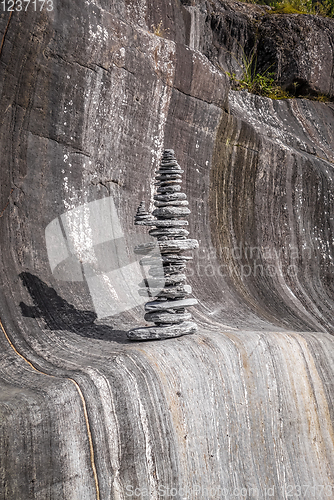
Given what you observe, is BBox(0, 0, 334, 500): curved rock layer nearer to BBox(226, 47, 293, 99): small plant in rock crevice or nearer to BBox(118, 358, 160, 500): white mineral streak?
BBox(118, 358, 160, 500): white mineral streak

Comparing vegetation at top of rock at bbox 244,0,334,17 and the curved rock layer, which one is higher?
vegetation at top of rock at bbox 244,0,334,17

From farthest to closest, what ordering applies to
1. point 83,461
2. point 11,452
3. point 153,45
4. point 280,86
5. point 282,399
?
1. point 280,86
2. point 153,45
3. point 282,399
4. point 83,461
5. point 11,452

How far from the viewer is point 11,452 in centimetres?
256

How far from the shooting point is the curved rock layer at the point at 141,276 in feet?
9.80

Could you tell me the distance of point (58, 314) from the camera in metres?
4.21

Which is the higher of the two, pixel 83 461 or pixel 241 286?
pixel 241 286

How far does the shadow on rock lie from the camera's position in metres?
4.05

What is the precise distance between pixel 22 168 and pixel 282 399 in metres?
3.13

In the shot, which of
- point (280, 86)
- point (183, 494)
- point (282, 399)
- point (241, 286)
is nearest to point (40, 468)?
point (183, 494)

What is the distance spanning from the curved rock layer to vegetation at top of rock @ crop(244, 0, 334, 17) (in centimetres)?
277

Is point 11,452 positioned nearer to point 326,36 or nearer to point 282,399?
point 282,399

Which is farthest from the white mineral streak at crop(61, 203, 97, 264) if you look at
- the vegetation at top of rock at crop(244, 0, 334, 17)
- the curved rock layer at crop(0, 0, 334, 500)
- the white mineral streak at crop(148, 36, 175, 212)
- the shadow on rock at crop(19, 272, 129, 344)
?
the vegetation at top of rock at crop(244, 0, 334, 17)

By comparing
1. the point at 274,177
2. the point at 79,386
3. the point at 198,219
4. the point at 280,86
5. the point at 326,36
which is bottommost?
the point at 79,386

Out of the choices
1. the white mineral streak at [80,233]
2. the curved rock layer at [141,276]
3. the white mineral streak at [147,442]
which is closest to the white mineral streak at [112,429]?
the curved rock layer at [141,276]
